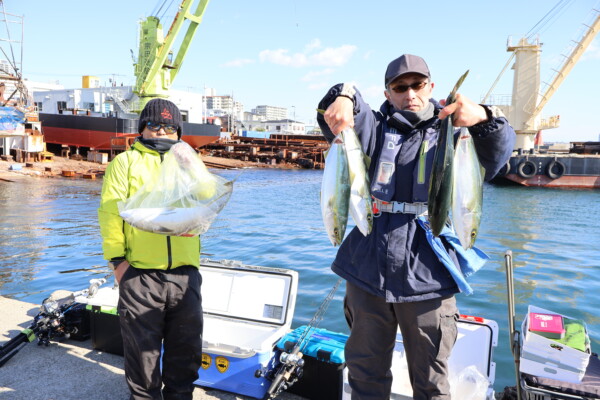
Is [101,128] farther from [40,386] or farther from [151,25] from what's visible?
[40,386]

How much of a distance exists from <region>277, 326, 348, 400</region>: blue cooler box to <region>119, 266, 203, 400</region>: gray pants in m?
0.90

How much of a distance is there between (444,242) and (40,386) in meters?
3.47

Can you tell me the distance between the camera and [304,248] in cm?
1110

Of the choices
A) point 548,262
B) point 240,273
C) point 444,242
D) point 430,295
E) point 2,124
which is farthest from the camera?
point 2,124

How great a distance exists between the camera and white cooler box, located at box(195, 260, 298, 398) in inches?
133

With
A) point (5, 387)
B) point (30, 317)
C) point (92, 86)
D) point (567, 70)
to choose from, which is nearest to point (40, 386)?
point (5, 387)

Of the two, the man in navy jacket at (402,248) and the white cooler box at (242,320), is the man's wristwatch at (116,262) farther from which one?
the man in navy jacket at (402,248)

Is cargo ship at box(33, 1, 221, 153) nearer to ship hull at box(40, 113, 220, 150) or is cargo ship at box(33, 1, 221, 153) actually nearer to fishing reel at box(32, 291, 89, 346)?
ship hull at box(40, 113, 220, 150)

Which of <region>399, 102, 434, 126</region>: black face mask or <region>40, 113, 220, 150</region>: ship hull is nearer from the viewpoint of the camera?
<region>399, 102, 434, 126</region>: black face mask

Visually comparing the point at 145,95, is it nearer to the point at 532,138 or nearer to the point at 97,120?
the point at 97,120

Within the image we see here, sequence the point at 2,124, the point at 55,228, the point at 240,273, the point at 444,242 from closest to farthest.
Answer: the point at 444,242 → the point at 240,273 → the point at 55,228 → the point at 2,124

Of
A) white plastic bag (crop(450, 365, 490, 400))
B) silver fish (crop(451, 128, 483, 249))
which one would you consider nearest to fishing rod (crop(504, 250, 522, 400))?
white plastic bag (crop(450, 365, 490, 400))

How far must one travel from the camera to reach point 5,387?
345 centimetres

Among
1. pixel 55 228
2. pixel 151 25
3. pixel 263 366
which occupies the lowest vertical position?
pixel 55 228
